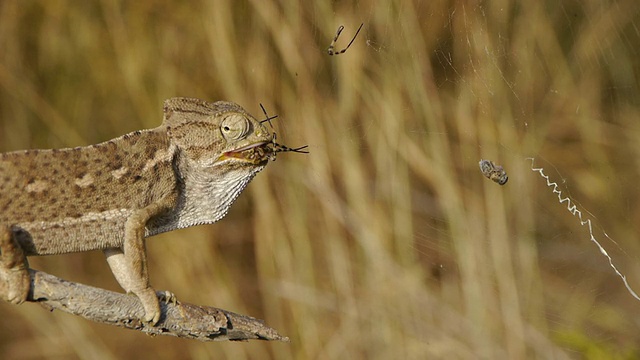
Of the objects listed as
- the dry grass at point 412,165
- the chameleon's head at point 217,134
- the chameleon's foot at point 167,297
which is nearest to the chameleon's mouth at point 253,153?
the chameleon's head at point 217,134

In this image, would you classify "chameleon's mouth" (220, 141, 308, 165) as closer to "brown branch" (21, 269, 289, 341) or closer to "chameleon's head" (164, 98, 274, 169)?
"chameleon's head" (164, 98, 274, 169)

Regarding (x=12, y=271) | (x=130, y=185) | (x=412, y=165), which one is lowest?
(x=412, y=165)

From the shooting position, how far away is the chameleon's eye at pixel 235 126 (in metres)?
1.89

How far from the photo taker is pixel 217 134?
194 centimetres

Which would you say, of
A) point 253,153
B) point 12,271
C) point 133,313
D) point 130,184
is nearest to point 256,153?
point 253,153

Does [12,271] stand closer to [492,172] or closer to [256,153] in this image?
[256,153]

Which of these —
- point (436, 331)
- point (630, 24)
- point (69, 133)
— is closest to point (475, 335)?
point (436, 331)

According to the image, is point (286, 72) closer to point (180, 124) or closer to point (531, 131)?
point (531, 131)

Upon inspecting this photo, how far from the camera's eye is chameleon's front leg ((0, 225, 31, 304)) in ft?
5.77

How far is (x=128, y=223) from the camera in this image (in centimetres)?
191

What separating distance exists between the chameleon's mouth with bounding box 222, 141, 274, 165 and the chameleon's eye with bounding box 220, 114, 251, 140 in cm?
3

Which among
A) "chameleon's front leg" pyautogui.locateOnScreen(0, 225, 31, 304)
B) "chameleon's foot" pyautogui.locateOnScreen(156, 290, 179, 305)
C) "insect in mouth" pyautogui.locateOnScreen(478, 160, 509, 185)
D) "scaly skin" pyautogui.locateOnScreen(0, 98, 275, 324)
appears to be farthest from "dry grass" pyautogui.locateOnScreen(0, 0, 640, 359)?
"chameleon's front leg" pyautogui.locateOnScreen(0, 225, 31, 304)

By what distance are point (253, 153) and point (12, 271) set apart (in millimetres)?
566

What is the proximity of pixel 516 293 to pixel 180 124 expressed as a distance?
1834 mm
